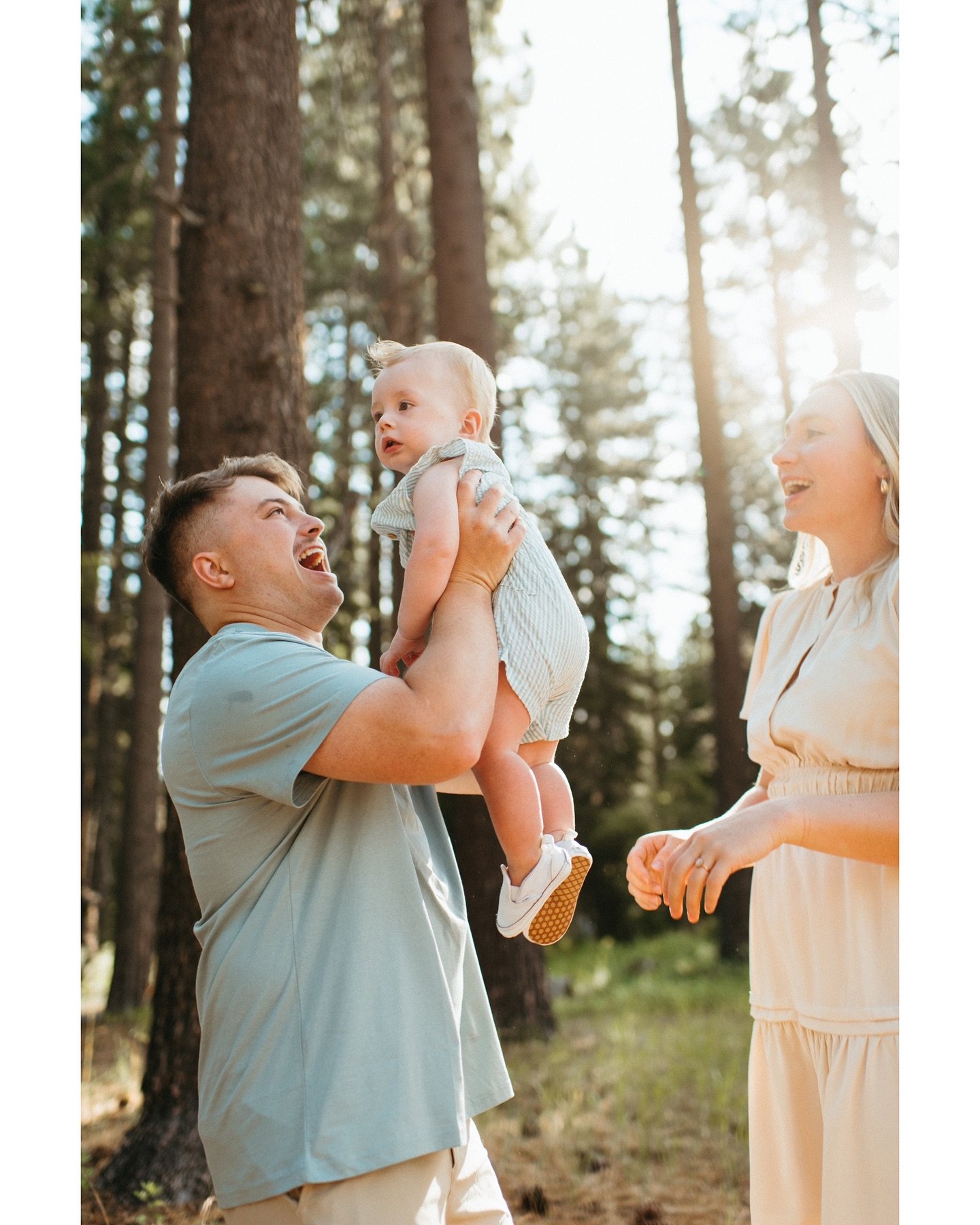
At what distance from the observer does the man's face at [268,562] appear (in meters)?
1.69

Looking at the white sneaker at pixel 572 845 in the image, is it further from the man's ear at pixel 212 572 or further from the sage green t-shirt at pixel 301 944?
the man's ear at pixel 212 572

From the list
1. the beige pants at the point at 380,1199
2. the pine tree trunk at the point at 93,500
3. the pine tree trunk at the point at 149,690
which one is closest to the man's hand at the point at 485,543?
the beige pants at the point at 380,1199

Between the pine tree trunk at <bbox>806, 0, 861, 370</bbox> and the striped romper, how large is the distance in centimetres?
188

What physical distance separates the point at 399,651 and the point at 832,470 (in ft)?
2.60

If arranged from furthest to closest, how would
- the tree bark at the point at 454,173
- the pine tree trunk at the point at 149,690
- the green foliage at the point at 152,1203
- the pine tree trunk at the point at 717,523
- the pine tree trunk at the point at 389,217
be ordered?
the pine tree trunk at the point at 389,217 < the pine tree trunk at the point at 717,523 < the pine tree trunk at the point at 149,690 < the tree bark at the point at 454,173 < the green foliage at the point at 152,1203

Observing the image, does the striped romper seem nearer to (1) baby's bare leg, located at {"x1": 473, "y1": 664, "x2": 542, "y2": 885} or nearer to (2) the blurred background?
(1) baby's bare leg, located at {"x1": 473, "y1": 664, "x2": 542, "y2": 885}

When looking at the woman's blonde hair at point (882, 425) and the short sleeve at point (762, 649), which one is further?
the short sleeve at point (762, 649)

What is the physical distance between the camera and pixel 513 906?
1.65 metres

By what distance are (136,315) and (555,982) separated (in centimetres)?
608
